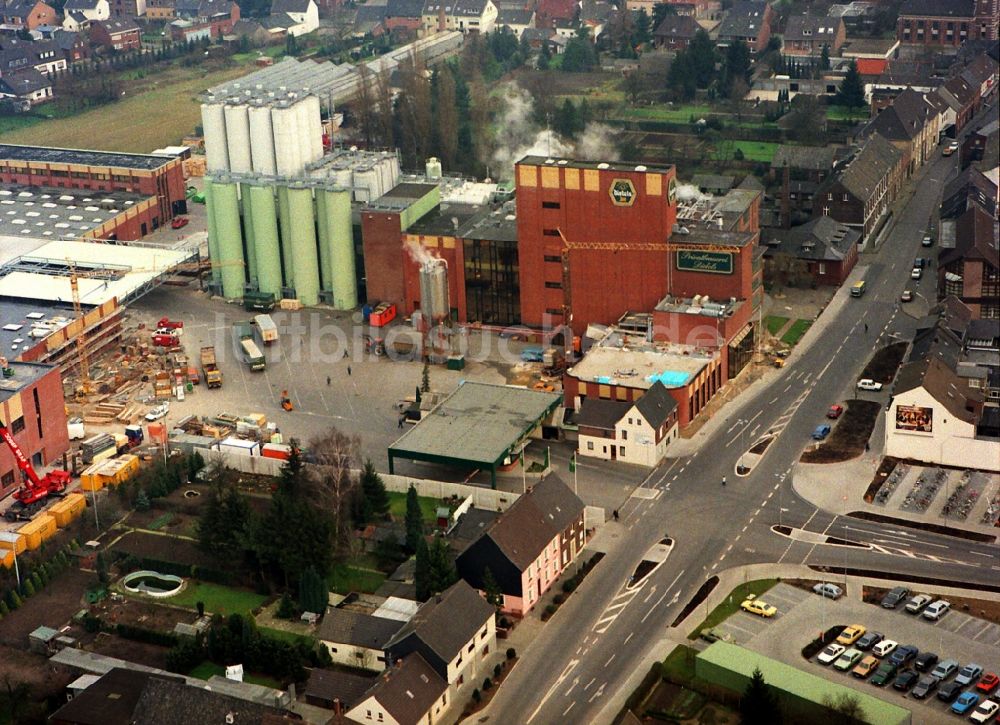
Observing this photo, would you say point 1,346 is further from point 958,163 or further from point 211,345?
point 958,163

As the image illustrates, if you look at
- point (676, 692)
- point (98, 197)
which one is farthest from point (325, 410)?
point (98, 197)

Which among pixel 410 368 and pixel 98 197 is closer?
pixel 410 368

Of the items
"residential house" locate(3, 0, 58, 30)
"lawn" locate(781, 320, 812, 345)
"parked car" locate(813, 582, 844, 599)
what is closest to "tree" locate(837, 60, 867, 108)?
"lawn" locate(781, 320, 812, 345)

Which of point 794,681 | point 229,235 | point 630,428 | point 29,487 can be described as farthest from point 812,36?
point 794,681

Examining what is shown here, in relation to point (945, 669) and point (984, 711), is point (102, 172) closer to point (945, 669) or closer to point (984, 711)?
point (945, 669)

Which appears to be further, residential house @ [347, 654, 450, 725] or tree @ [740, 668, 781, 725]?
residential house @ [347, 654, 450, 725]

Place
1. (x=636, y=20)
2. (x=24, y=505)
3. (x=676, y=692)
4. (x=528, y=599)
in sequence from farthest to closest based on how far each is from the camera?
(x=636, y=20) → (x=24, y=505) → (x=528, y=599) → (x=676, y=692)

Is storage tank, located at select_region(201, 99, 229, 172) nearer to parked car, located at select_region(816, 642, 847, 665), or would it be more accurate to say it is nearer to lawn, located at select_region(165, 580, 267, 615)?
lawn, located at select_region(165, 580, 267, 615)
